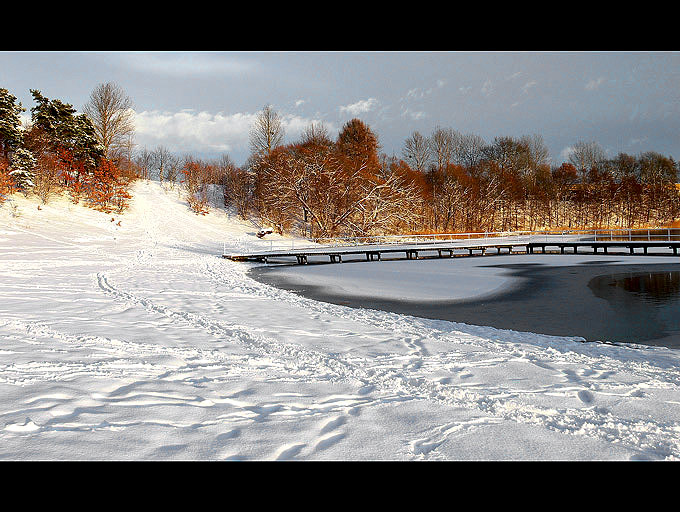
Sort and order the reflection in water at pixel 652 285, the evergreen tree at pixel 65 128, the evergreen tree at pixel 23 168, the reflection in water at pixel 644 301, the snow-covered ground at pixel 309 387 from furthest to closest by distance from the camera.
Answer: the evergreen tree at pixel 65 128 < the evergreen tree at pixel 23 168 < the reflection in water at pixel 652 285 < the reflection in water at pixel 644 301 < the snow-covered ground at pixel 309 387

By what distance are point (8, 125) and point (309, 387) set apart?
136 feet

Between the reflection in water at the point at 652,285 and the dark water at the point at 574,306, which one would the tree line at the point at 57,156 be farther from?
the reflection in water at the point at 652,285

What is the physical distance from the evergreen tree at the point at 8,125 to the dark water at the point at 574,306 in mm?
30709

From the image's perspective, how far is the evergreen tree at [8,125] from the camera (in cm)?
3575

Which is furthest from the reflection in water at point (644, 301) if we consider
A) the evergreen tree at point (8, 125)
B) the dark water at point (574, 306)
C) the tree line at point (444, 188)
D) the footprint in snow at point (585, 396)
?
the evergreen tree at point (8, 125)

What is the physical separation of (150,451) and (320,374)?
95.8 inches

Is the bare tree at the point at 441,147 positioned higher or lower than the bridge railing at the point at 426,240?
higher

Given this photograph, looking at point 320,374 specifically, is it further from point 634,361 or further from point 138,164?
point 138,164

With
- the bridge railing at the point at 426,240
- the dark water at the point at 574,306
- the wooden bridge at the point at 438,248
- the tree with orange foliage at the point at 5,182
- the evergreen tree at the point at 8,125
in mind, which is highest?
the evergreen tree at the point at 8,125

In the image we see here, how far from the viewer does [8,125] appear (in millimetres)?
35938

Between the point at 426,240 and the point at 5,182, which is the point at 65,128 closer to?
the point at 5,182

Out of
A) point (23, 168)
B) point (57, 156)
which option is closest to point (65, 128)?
point (57, 156)

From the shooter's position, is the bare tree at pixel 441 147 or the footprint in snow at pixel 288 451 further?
the bare tree at pixel 441 147
